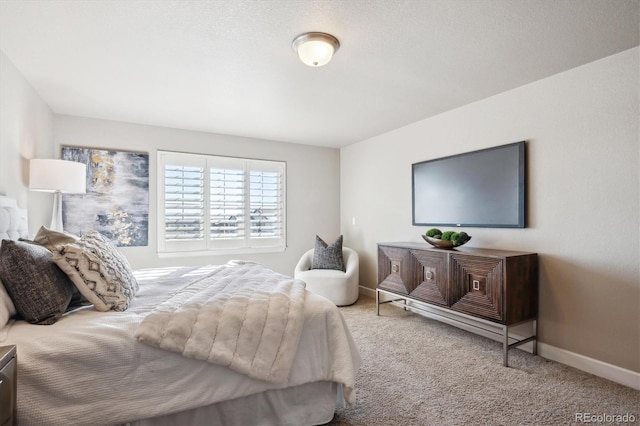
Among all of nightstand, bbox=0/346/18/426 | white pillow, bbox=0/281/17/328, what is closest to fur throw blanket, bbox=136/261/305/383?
nightstand, bbox=0/346/18/426

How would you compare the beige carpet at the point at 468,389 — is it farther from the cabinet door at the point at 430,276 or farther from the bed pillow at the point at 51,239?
the bed pillow at the point at 51,239

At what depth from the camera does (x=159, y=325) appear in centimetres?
155

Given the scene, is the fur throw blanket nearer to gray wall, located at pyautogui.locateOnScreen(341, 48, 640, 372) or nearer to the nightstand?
the nightstand

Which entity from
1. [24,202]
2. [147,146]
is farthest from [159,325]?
[147,146]

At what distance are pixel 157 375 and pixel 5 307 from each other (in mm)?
804

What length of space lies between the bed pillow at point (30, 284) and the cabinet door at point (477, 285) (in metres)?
2.88

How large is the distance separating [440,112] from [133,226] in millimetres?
4048

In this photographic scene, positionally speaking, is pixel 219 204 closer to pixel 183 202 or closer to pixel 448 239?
pixel 183 202

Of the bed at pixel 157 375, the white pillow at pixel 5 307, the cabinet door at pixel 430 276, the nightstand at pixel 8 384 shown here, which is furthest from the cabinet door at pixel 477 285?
the white pillow at pixel 5 307

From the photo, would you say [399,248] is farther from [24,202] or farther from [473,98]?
[24,202]

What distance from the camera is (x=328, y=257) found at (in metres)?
4.59

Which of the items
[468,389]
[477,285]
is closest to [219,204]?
[477,285]

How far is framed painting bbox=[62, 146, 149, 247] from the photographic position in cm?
383

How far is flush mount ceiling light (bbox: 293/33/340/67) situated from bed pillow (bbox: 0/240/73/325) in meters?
1.99
